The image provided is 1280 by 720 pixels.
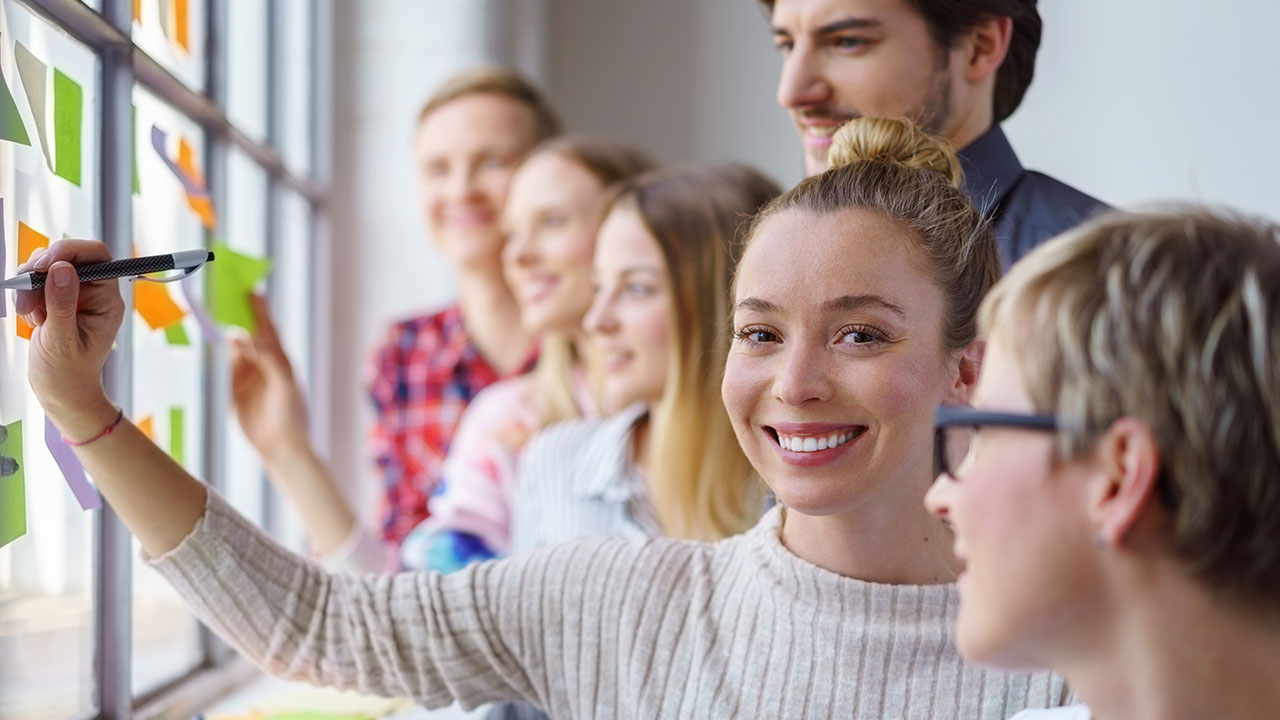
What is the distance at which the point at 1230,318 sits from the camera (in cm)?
75

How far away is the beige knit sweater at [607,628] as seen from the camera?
3.95ft

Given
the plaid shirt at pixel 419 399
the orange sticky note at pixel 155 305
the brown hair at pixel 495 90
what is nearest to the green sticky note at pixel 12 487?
the orange sticky note at pixel 155 305

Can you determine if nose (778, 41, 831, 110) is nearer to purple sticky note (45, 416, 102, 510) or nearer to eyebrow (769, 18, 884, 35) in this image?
eyebrow (769, 18, 884, 35)

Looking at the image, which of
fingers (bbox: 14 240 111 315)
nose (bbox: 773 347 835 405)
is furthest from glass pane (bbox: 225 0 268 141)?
nose (bbox: 773 347 835 405)

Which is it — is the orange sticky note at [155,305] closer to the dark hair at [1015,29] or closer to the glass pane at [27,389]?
the glass pane at [27,389]

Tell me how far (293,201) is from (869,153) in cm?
225

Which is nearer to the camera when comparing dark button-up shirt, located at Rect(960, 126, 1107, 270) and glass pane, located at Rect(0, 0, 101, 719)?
glass pane, located at Rect(0, 0, 101, 719)

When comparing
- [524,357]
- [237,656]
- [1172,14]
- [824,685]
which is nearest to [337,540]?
[237,656]

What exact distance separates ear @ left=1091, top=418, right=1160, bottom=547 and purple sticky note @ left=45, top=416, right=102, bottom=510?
3.11ft

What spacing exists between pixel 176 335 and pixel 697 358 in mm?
809

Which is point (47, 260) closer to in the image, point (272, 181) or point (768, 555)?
point (768, 555)

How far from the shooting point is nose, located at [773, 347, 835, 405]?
113 centimetres

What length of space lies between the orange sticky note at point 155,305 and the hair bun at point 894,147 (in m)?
0.92

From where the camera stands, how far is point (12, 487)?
1.25 metres
